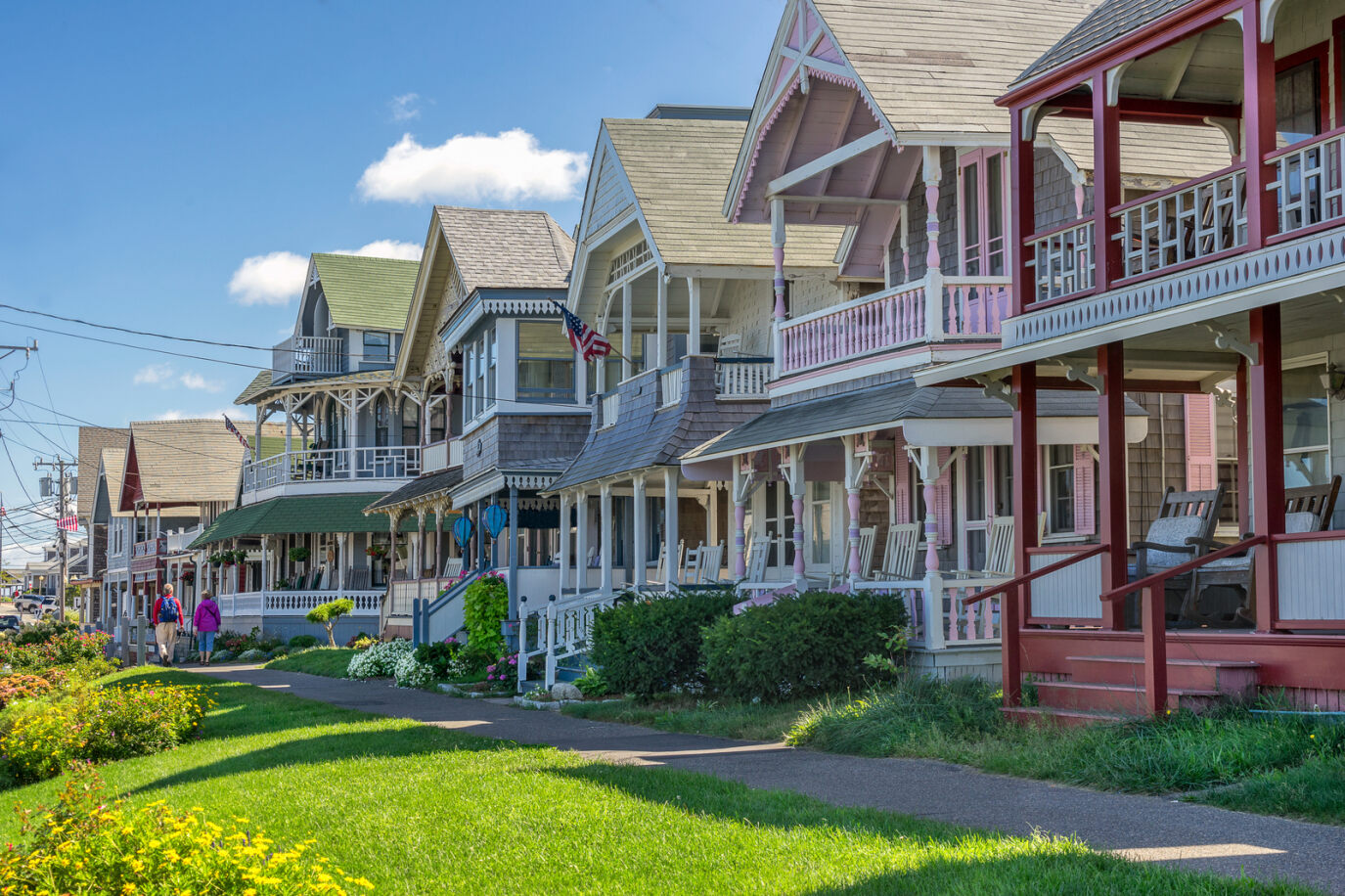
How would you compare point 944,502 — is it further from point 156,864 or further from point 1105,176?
point 156,864

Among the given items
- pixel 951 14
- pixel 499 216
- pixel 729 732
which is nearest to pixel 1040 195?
pixel 951 14

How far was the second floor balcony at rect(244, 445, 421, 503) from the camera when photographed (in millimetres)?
46125

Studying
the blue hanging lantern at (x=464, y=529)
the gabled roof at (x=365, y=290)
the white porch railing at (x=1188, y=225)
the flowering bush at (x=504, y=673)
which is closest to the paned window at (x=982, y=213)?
the white porch railing at (x=1188, y=225)

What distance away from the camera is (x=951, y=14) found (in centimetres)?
1914

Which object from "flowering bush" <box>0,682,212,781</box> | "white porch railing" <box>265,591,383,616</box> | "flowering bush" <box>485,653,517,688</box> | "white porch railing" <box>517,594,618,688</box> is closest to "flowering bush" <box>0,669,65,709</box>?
"flowering bush" <box>0,682,212,781</box>

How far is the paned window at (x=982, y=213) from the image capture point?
18297mm

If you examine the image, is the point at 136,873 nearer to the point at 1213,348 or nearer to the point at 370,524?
the point at 1213,348

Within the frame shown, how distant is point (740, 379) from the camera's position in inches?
881

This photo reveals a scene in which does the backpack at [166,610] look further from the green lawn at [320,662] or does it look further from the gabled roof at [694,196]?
the gabled roof at [694,196]

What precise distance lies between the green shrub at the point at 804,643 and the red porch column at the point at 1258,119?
5.65m

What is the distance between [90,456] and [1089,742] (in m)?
93.4

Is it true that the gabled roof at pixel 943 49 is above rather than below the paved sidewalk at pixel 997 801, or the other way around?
above

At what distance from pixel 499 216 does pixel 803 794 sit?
26633 mm

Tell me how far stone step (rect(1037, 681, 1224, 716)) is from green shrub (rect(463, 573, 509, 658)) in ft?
41.7
